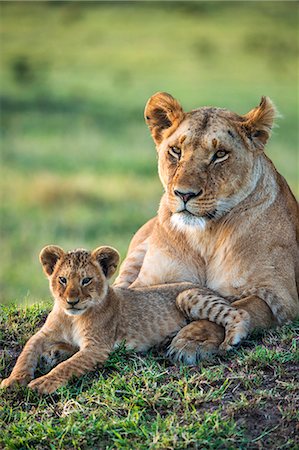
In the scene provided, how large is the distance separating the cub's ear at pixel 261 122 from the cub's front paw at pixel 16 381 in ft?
6.36

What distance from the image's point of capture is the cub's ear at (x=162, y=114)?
6410mm

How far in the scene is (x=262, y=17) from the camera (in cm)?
2922

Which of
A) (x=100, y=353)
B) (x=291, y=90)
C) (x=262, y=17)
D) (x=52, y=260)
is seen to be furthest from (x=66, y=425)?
(x=262, y=17)

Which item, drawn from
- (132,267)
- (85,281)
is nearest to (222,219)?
(85,281)

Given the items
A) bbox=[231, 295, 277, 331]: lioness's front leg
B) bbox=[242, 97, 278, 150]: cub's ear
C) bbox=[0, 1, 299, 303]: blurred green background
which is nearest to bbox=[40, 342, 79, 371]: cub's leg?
bbox=[231, 295, 277, 331]: lioness's front leg

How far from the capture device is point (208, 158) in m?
6.04

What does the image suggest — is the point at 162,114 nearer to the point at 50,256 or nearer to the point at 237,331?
the point at 50,256

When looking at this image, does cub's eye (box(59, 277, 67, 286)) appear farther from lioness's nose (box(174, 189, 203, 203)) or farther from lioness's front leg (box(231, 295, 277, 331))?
lioness's front leg (box(231, 295, 277, 331))

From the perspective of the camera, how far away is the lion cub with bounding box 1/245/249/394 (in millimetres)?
5668

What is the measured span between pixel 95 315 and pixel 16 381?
1.93 ft

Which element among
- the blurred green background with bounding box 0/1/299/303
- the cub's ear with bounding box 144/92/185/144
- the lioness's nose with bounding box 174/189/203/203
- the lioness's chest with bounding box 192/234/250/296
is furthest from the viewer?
the blurred green background with bounding box 0/1/299/303

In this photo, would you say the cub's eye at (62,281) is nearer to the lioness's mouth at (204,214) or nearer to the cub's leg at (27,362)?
the cub's leg at (27,362)

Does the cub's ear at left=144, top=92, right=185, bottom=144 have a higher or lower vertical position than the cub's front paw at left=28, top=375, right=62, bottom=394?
higher

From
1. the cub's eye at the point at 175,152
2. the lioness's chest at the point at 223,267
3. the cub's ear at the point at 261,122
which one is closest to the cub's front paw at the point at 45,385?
the lioness's chest at the point at 223,267
